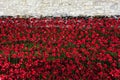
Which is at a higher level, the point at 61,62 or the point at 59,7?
the point at 59,7

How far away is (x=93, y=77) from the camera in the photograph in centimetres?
646

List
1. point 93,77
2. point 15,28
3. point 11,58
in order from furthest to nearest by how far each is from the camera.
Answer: point 15,28
point 11,58
point 93,77

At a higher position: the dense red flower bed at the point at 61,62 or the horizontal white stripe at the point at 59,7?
the horizontal white stripe at the point at 59,7

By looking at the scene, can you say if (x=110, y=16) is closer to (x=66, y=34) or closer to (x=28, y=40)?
(x=66, y=34)

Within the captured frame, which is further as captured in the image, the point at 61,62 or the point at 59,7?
the point at 59,7

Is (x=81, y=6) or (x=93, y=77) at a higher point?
(x=81, y=6)

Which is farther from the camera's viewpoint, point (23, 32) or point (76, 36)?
point (23, 32)

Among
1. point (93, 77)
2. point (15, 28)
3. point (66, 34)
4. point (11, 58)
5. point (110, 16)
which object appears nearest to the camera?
point (93, 77)

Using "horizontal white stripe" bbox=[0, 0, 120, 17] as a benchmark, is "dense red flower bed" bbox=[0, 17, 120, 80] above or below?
below

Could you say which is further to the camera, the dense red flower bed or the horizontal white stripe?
the horizontal white stripe

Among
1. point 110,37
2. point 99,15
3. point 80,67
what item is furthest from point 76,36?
point 99,15

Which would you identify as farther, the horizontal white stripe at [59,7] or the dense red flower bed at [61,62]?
the horizontal white stripe at [59,7]

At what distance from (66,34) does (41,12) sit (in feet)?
14.3

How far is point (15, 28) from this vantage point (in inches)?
433
